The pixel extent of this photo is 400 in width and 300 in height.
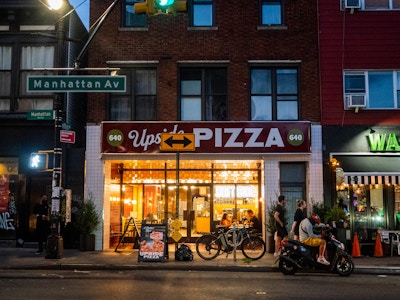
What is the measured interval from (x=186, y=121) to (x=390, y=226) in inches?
310

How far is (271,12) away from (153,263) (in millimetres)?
10176

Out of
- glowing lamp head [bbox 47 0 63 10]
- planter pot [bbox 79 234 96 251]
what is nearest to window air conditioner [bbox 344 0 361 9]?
glowing lamp head [bbox 47 0 63 10]

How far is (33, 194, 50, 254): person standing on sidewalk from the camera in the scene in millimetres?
16250

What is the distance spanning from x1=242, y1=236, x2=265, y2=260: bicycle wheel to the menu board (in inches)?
90.9

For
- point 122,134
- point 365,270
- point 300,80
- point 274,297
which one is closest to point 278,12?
point 300,80

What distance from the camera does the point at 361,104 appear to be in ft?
59.1

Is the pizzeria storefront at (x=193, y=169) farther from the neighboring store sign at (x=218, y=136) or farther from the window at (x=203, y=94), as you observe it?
the window at (x=203, y=94)

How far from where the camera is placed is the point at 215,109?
1858 centimetres

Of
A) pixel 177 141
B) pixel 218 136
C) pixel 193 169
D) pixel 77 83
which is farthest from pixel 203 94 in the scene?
pixel 77 83

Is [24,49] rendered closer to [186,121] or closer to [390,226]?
[186,121]

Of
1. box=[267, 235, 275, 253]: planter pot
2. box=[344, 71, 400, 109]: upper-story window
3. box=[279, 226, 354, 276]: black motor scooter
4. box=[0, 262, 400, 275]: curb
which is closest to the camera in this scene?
box=[279, 226, 354, 276]: black motor scooter

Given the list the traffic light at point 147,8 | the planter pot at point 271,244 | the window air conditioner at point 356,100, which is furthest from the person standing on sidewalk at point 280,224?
the traffic light at point 147,8

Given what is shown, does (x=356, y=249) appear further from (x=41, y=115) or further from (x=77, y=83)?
(x=41, y=115)

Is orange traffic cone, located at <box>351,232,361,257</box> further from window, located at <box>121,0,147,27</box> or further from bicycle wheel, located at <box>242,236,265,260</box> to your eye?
window, located at <box>121,0,147,27</box>
